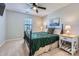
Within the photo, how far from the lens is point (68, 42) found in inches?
68.4

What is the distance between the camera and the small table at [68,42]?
1.63 meters

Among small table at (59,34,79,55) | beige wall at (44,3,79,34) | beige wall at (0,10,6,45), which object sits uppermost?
beige wall at (44,3,79,34)

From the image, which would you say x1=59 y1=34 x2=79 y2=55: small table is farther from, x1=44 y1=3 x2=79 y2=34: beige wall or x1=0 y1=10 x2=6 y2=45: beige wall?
x1=0 y1=10 x2=6 y2=45: beige wall

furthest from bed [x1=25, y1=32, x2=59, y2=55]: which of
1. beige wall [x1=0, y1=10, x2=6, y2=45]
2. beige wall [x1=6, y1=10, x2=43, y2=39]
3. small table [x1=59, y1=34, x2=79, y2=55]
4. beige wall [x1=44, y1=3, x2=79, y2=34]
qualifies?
beige wall [x1=0, y1=10, x2=6, y2=45]

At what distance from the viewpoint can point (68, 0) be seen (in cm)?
120

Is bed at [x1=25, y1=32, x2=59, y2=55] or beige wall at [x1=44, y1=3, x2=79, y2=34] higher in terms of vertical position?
beige wall at [x1=44, y1=3, x2=79, y2=34]

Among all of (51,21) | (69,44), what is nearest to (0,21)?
(51,21)

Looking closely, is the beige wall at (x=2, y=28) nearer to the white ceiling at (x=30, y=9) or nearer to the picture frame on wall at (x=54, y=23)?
the white ceiling at (x=30, y=9)

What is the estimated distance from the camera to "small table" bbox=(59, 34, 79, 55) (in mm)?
1630

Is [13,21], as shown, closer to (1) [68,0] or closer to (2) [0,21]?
(2) [0,21]

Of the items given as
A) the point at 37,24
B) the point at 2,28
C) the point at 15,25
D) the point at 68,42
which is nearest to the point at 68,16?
the point at 68,42

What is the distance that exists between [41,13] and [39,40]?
731 mm

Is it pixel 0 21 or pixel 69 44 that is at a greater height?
pixel 0 21

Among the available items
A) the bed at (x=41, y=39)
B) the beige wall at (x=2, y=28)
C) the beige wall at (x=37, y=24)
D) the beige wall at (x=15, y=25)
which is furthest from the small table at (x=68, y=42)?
the beige wall at (x=2, y=28)
